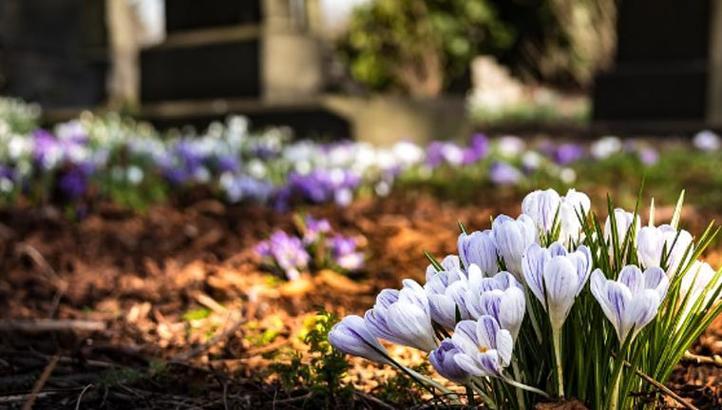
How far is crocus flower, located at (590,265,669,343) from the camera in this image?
1.22 m

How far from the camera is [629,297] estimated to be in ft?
4.00

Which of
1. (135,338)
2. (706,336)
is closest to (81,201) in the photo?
(135,338)

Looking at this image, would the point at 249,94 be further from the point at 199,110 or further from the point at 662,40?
the point at 662,40

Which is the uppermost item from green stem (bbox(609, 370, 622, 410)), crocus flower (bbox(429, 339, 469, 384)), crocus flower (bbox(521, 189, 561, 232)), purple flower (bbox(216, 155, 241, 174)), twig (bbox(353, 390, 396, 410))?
crocus flower (bbox(521, 189, 561, 232))

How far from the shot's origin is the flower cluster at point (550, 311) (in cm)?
123

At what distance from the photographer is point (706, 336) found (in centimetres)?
202

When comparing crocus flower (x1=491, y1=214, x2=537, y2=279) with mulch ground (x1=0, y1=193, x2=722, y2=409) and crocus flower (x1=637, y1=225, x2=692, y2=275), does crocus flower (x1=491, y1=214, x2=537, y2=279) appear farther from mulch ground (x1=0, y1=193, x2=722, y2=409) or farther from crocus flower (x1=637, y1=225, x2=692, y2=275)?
mulch ground (x1=0, y1=193, x2=722, y2=409)

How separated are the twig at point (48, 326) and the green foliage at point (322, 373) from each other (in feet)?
2.67

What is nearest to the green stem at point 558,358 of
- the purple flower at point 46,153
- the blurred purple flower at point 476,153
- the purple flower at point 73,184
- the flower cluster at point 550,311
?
the flower cluster at point 550,311

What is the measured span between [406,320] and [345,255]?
173cm

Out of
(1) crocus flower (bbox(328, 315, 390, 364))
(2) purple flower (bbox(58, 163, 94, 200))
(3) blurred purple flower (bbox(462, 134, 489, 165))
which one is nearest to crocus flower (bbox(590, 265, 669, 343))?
(1) crocus flower (bbox(328, 315, 390, 364))

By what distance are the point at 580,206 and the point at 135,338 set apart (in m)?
1.31

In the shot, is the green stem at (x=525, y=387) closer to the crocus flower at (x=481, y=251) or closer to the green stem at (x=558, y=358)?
the green stem at (x=558, y=358)

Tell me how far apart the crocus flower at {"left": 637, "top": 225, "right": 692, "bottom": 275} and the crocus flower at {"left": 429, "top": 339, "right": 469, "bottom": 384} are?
358 millimetres
